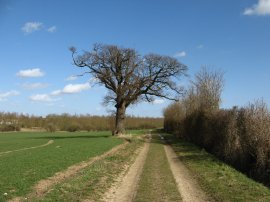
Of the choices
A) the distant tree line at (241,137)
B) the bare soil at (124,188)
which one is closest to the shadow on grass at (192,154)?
the distant tree line at (241,137)

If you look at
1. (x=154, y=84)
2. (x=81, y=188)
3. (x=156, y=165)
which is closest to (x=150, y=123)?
(x=154, y=84)

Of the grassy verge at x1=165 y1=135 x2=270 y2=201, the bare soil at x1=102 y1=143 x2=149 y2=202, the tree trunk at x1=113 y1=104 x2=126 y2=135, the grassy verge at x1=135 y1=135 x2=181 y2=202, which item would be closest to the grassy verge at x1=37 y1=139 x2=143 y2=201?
the bare soil at x1=102 y1=143 x2=149 y2=202

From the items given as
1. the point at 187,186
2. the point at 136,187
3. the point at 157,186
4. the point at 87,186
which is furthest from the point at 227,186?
the point at 87,186

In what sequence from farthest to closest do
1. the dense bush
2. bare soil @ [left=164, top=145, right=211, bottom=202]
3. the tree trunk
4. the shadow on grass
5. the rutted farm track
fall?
the tree trunk < the shadow on grass < the dense bush < the rutted farm track < bare soil @ [left=164, top=145, right=211, bottom=202]

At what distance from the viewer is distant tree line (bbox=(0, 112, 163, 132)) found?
127 metres

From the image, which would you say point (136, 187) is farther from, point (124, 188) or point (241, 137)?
point (241, 137)

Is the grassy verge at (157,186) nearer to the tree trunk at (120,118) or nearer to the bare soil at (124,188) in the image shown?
the bare soil at (124,188)

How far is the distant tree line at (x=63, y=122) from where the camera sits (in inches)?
5005

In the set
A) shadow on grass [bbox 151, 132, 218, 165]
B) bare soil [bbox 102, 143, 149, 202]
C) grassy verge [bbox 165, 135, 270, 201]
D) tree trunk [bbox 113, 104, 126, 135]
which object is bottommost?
bare soil [bbox 102, 143, 149, 202]

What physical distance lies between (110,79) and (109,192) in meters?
44.9

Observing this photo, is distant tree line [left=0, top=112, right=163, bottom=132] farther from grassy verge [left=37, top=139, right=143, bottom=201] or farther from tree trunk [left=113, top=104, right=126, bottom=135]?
grassy verge [left=37, top=139, right=143, bottom=201]

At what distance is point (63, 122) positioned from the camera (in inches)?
5295

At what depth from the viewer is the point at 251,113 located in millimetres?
24156

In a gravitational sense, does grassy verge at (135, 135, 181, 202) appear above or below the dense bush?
below
